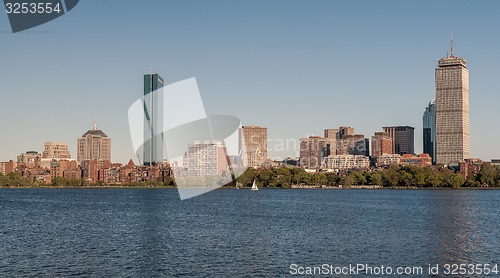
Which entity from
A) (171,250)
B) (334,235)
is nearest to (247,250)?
(171,250)

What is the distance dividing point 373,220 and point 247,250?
25.7 metres

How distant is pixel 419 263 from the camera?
3756 cm

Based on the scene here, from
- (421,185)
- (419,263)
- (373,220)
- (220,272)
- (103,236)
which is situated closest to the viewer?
(220,272)

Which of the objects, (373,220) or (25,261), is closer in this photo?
(25,261)

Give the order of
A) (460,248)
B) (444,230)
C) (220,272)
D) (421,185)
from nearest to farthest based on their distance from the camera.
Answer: (220,272) < (460,248) < (444,230) < (421,185)

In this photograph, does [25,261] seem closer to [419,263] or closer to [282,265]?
[282,265]

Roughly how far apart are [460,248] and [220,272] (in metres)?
18.4

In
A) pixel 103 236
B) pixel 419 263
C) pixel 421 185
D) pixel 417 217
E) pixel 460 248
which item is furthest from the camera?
pixel 421 185

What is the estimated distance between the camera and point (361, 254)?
133ft

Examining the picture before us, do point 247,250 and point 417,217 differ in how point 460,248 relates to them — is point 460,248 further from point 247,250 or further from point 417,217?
point 417,217

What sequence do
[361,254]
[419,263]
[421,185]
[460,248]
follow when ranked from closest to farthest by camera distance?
[419,263] → [361,254] → [460,248] → [421,185]

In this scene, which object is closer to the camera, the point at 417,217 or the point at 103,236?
the point at 103,236

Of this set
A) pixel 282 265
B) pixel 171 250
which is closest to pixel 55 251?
pixel 171 250

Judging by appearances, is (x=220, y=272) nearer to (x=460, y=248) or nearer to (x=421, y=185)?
(x=460, y=248)
